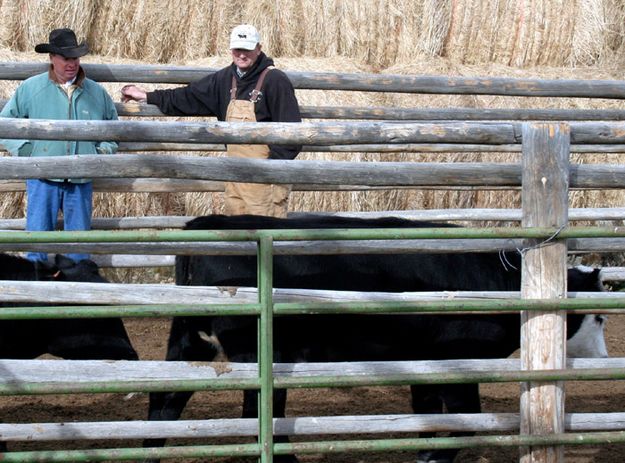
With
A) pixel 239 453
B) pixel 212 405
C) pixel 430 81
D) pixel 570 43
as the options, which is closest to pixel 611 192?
pixel 570 43

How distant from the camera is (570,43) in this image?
11.6 metres

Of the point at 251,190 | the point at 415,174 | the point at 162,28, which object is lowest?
the point at 251,190

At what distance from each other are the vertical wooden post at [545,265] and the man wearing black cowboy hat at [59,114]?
11.1 feet

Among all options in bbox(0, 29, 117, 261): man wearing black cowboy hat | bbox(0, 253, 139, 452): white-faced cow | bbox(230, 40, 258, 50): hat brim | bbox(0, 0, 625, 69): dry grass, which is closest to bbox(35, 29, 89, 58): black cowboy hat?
bbox(0, 29, 117, 261): man wearing black cowboy hat

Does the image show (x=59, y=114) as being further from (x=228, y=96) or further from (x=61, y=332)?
(x=61, y=332)

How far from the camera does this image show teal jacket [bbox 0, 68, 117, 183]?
6.81m

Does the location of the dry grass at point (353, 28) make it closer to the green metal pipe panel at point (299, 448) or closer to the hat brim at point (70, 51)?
the hat brim at point (70, 51)

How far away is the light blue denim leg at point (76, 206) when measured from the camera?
688cm

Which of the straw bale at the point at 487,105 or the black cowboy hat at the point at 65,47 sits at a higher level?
the black cowboy hat at the point at 65,47

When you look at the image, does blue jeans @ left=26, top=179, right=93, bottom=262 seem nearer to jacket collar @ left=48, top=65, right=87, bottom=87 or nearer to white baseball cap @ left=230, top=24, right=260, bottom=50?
jacket collar @ left=48, top=65, right=87, bottom=87

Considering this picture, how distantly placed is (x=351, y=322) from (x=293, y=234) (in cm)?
161

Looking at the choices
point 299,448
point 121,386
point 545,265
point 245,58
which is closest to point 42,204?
point 245,58

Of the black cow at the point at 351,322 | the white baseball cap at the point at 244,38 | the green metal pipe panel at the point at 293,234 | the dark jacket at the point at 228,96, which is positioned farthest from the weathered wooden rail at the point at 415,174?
the white baseball cap at the point at 244,38

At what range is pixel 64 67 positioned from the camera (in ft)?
22.6
